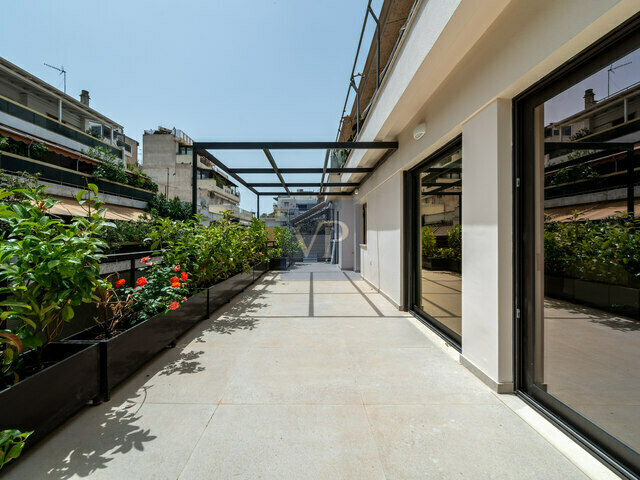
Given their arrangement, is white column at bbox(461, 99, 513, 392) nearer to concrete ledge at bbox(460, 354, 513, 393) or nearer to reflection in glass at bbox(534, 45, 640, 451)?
concrete ledge at bbox(460, 354, 513, 393)

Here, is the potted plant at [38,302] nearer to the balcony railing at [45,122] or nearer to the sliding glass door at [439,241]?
the sliding glass door at [439,241]

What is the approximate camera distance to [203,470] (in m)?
1.43

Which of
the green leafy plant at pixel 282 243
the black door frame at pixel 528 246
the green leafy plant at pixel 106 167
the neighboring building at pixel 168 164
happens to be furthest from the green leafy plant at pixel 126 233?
the black door frame at pixel 528 246

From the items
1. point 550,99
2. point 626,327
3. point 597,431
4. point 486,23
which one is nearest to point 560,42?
point 550,99

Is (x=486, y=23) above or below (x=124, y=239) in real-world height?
above

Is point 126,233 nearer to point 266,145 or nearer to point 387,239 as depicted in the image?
point 266,145

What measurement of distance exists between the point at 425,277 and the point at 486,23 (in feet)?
10.3

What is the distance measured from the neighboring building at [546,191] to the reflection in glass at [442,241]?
0.08 metres

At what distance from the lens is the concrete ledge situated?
85.7 inches

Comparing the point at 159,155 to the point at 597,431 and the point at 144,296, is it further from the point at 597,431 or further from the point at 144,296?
the point at 597,431

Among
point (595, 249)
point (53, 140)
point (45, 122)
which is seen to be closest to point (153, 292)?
point (595, 249)

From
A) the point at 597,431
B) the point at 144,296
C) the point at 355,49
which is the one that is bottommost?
the point at 597,431

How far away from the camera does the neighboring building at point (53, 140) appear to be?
14246 millimetres

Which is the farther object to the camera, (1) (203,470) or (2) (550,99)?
(2) (550,99)
